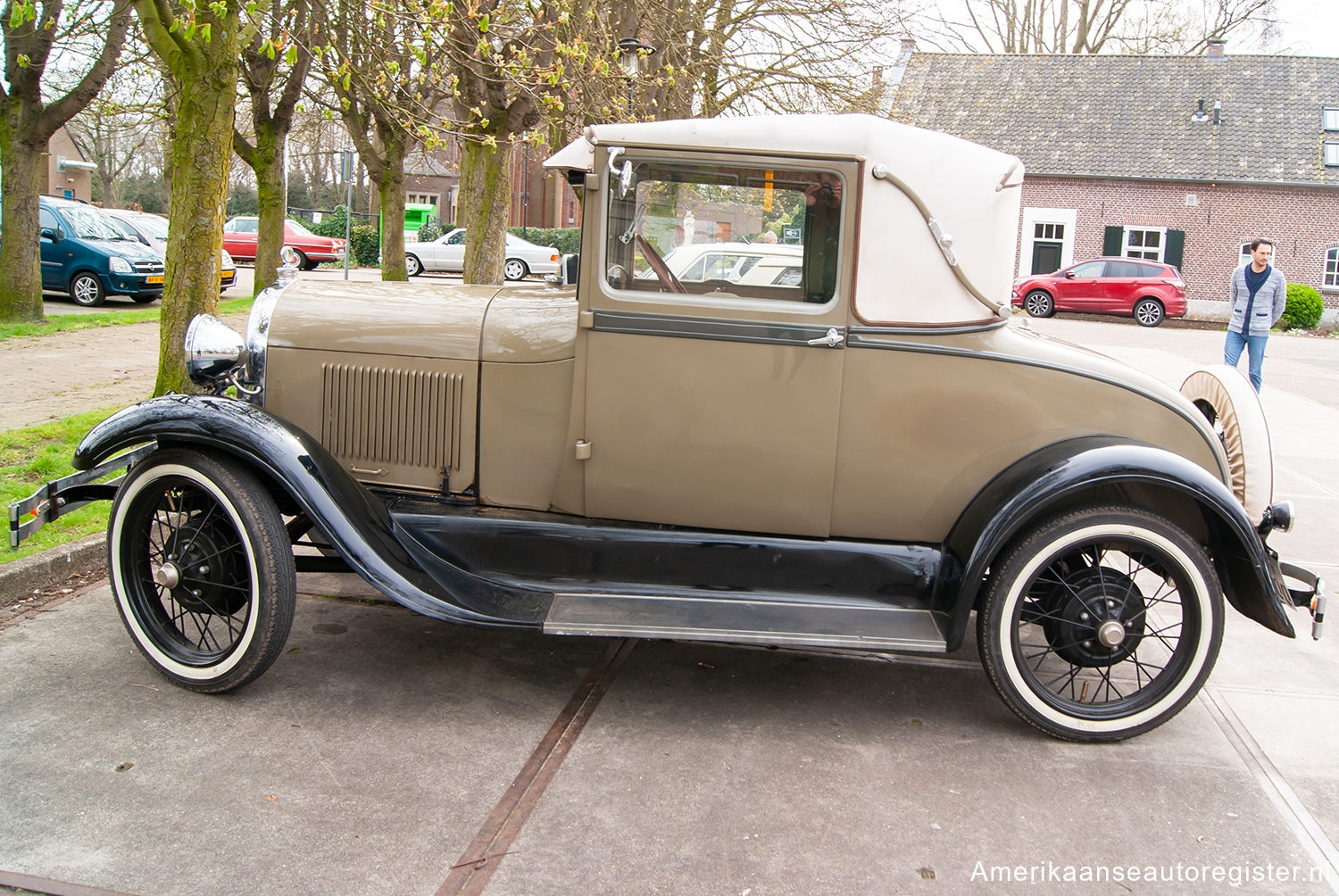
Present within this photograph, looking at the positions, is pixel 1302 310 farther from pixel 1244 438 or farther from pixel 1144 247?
pixel 1244 438

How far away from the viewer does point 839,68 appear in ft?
52.7

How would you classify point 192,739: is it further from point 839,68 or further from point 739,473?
point 839,68

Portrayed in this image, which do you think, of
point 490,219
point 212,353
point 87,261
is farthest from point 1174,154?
point 212,353

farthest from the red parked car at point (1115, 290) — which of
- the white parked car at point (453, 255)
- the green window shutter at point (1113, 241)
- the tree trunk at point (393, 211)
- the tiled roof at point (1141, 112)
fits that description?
the tree trunk at point (393, 211)

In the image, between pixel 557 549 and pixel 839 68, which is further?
pixel 839 68

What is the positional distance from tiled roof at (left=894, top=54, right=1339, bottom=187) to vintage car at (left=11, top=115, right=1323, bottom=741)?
25916mm

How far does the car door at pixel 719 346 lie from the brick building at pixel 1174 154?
25653mm

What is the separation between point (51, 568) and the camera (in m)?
4.55

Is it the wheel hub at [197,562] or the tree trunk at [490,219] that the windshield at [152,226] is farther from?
the wheel hub at [197,562]

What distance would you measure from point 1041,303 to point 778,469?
2344 cm

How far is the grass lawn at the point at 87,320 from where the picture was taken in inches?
467

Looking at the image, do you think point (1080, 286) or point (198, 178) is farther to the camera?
point (1080, 286)

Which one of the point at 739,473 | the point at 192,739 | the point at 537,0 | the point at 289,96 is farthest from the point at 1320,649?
the point at 289,96

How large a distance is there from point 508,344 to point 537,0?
1185 cm
